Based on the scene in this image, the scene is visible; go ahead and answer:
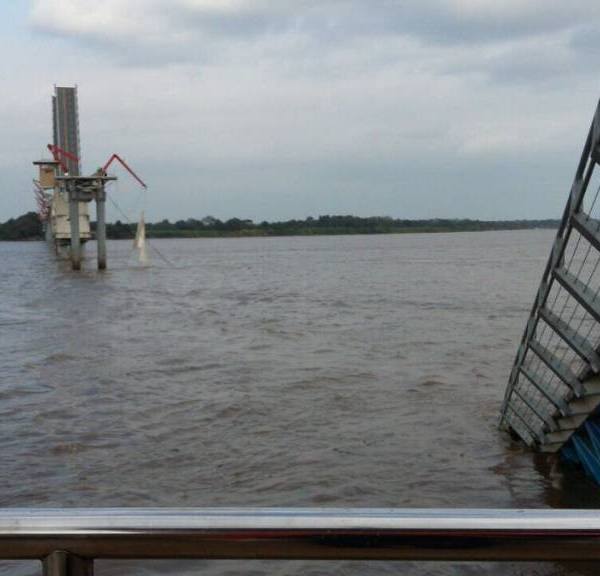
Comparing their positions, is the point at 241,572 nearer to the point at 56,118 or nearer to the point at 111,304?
the point at 111,304

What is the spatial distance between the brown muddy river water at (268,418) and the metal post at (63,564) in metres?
3.67

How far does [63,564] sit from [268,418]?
39.8 ft

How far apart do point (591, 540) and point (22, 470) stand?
10.1m

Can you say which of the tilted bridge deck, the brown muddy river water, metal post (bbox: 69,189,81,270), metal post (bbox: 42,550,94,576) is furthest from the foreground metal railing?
metal post (bbox: 69,189,81,270)

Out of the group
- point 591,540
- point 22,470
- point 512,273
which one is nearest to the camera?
point 591,540

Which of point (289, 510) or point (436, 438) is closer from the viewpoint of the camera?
point (289, 510)

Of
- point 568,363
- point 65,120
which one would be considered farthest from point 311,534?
point 65,120

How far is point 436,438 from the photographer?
40.9 feet

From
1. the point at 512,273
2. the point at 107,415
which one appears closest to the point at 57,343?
the point at 107,415

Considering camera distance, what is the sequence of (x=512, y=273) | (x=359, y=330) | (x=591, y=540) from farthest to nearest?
(x=512, y=273) < (x=359, y=330) < (x=591, y=540)

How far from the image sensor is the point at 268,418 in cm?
1381

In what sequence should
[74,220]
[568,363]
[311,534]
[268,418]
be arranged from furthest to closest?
[74,220], [268,418], [568,363], [311,534]

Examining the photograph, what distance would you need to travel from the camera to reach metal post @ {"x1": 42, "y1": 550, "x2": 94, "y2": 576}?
70.2 inches

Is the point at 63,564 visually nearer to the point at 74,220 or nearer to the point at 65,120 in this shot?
the point at 74,220
